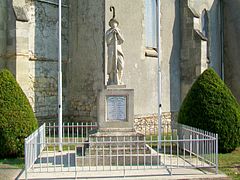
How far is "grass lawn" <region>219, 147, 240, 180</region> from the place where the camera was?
9964mm

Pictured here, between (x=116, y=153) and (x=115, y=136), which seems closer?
(x=116, y=153)

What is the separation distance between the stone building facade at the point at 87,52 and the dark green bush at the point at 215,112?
5296mm

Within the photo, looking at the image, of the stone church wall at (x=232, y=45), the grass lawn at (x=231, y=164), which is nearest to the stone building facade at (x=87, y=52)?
the stone church wall at (x=232, y=45)

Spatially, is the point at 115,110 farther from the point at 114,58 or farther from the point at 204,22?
the point at 204,22

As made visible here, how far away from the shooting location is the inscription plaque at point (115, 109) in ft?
37.7

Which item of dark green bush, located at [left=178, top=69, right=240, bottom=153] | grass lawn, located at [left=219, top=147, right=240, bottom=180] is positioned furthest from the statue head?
grass lawn, located at [left=219, top=147, right=240, bottom=180]

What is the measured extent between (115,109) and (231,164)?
3.52 metres

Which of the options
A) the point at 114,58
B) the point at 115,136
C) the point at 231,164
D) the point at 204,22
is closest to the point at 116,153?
the point at 115,136

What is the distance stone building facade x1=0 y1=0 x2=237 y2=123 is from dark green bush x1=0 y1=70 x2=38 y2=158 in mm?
4303

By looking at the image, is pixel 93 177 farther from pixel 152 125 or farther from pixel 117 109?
pixel 152 125

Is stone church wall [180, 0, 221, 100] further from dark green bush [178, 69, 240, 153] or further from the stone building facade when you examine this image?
dark green bush [178, 69, 240, 153]

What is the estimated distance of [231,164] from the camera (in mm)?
11141

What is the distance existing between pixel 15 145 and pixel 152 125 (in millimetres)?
9205

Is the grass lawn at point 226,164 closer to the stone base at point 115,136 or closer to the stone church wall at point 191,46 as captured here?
the stone base at point 115,136
